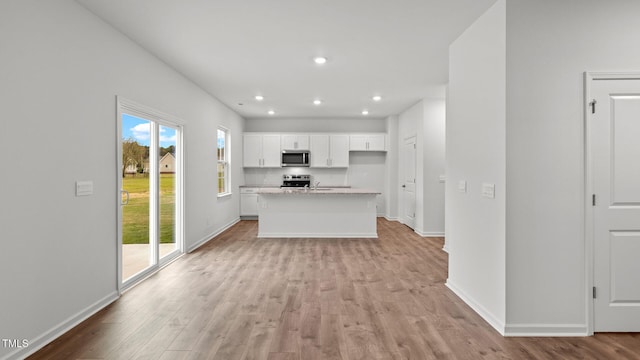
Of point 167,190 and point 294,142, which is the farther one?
point 294,142

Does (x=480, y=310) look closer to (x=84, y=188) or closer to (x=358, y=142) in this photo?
(x=84, y=188)

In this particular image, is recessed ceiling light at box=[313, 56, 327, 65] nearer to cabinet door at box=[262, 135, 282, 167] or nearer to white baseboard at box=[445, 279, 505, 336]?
white baseboard at box=[445, 279, 505, 336]

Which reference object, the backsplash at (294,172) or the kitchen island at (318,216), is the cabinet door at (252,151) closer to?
the backsplash at (294,172)

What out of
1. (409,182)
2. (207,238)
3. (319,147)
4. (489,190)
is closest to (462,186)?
(489,190)

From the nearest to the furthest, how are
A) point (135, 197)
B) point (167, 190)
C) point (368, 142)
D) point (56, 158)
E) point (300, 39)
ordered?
point (56, 158), point (300, 39), point (135, 197), point (167, 190), point (368, 142)

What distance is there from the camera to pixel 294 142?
8.64 metres

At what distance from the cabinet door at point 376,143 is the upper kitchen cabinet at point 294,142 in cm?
167

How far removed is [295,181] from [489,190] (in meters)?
6.35

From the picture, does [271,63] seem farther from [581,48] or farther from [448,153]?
[581,48]

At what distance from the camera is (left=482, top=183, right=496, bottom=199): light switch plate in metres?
2.75

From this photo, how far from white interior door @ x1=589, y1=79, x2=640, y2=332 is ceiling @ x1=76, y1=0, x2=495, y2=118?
4.30ft

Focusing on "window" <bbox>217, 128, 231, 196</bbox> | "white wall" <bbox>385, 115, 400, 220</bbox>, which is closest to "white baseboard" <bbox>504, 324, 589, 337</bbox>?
"window" <bbox>217, 128, 231, 196</bbox>

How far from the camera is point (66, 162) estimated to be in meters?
2.67

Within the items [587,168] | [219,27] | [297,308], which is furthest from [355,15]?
[297,308]
